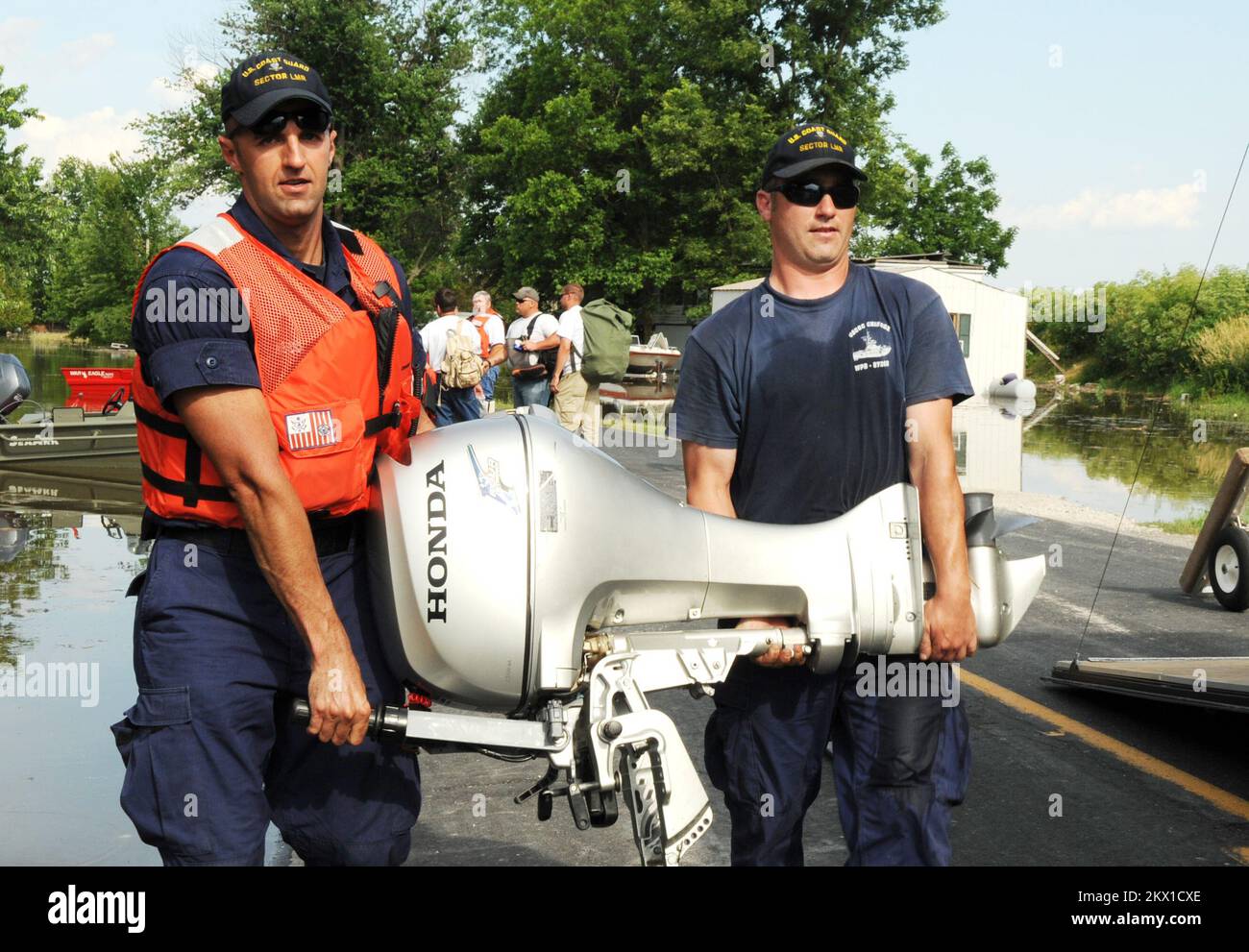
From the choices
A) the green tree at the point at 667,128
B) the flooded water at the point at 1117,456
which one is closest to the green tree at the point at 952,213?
the green tree at the point at 667,128

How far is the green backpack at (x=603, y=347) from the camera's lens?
14453mm

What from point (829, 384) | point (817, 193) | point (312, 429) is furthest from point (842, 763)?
point (312, 429)

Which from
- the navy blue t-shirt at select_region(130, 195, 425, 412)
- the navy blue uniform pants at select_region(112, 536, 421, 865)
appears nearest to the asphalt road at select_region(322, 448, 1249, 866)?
the navy blue uniform pants at select_region(112, 536, 421, 865)

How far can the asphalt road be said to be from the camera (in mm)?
4418

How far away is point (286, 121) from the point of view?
2682 mm

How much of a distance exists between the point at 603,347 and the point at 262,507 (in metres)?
12.1

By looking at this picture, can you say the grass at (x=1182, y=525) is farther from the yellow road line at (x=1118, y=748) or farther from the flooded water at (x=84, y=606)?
the yellow road line at (x=1118, y=748)

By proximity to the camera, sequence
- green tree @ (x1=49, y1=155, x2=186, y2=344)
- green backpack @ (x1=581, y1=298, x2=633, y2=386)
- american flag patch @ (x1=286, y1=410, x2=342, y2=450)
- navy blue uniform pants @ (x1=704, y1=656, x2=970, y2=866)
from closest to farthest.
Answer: american flag patch @ (x1=286, y1=410, x2=342, y2=450), navy blue uniform pants @ (x1=704, y1=656, x2=970, y2=866), green backpack @ (x1=581, y1=298, x2=633, y2=386), green tree @ (x1=49, y1=155, x2=186, y2=344)

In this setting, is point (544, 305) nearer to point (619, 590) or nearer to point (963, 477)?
point (963, 477)

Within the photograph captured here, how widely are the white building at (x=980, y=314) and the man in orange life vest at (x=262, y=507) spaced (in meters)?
39.3

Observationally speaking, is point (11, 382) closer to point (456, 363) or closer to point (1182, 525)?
point (456, 363)

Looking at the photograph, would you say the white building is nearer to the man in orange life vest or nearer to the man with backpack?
the man with backpack

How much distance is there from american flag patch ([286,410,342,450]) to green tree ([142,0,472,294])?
149 ft

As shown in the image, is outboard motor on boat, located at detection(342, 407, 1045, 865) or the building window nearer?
outboard motor on boat, located at detection(342, 407, 1045, 865)
